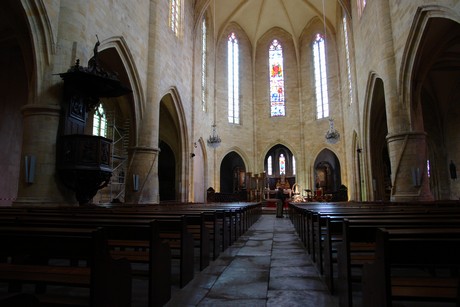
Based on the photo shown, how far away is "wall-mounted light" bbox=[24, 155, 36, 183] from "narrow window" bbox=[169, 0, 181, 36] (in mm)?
9940

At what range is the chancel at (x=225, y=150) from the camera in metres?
2.33

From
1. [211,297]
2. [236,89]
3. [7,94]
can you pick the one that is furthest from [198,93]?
[211,297]

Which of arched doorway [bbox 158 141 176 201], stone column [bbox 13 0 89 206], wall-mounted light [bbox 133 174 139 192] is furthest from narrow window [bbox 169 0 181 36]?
arched doorway [bbox 158 141 176 201]

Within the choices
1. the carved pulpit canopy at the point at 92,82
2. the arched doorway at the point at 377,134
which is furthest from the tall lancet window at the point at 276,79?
the carved pulpit canopy at the point at 92,82

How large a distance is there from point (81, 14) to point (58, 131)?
307 cm

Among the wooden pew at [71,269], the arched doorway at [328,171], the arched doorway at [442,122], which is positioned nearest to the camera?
the wooden pew at [71,269]

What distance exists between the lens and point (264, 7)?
23.8m

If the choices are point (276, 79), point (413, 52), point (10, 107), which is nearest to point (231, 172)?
point (276, 79)

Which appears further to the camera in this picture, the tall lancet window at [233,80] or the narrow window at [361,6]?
the tall lancet window at [233,80]

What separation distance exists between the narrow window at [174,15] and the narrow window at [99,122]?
501 cm

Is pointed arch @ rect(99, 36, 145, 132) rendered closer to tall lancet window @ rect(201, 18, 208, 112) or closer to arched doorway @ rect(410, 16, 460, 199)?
tall lancet window @ rect(201, 18, 208, 112)

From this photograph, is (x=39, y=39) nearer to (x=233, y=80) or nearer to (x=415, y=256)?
(x=415, y=256)

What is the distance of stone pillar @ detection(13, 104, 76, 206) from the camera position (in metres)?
7.09

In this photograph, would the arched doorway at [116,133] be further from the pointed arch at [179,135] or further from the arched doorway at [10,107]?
the arched doorway at [10,107]
